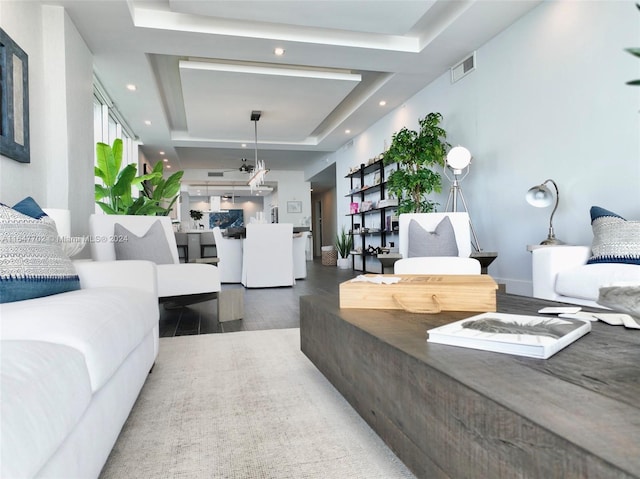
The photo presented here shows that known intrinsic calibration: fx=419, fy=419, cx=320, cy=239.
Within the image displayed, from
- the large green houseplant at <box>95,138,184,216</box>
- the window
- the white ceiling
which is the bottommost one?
the large green houseplant at <box>95,138,184,216</box>

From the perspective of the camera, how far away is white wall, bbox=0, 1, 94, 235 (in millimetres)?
3016

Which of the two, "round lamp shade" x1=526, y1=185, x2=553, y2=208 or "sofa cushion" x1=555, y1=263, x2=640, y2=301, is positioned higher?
"round lamp shade" x1=526, y1=185, x2=553, y2=208

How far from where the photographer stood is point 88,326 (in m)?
0.99

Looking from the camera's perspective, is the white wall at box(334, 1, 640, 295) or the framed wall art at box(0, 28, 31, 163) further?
the white wall at box(334, 1, 640, 295)

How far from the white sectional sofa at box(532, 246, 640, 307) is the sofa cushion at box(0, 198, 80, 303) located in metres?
2.55

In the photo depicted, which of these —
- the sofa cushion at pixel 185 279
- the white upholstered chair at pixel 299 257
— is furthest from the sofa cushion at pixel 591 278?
the white upholstered chair at pixel 299 257

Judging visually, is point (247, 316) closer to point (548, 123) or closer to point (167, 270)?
point (167, 270)

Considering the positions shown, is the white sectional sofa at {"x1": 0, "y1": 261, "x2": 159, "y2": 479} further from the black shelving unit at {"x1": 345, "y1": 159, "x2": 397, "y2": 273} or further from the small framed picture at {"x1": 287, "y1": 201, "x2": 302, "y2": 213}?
the small framed picture at {"x1": 287, "y1": 201, "x2": 302, "y2": 213}

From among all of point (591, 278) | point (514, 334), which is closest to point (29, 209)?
point (514, 334)

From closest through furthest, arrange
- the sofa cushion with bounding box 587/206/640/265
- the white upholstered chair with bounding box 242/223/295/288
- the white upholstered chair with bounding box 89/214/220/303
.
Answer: the sofa cushion with bounding box 587/206/640/265 → the white upholstered chair with bounding box 89/214/220/303 → the white upholstered chair with bounding box 242/223/295/288

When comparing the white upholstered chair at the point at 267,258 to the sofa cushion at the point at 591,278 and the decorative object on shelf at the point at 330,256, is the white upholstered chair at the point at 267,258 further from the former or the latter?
the sofa cushion at the point at 591,278

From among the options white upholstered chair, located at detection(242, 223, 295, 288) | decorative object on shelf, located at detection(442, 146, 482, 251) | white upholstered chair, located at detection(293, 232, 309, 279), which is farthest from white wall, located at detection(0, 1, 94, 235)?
decorative object on shelf, located at detection(442, 146, 482, 251)

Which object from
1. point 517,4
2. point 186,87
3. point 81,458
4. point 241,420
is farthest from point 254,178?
point 81,458

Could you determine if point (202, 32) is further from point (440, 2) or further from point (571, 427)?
point (571, 427)
